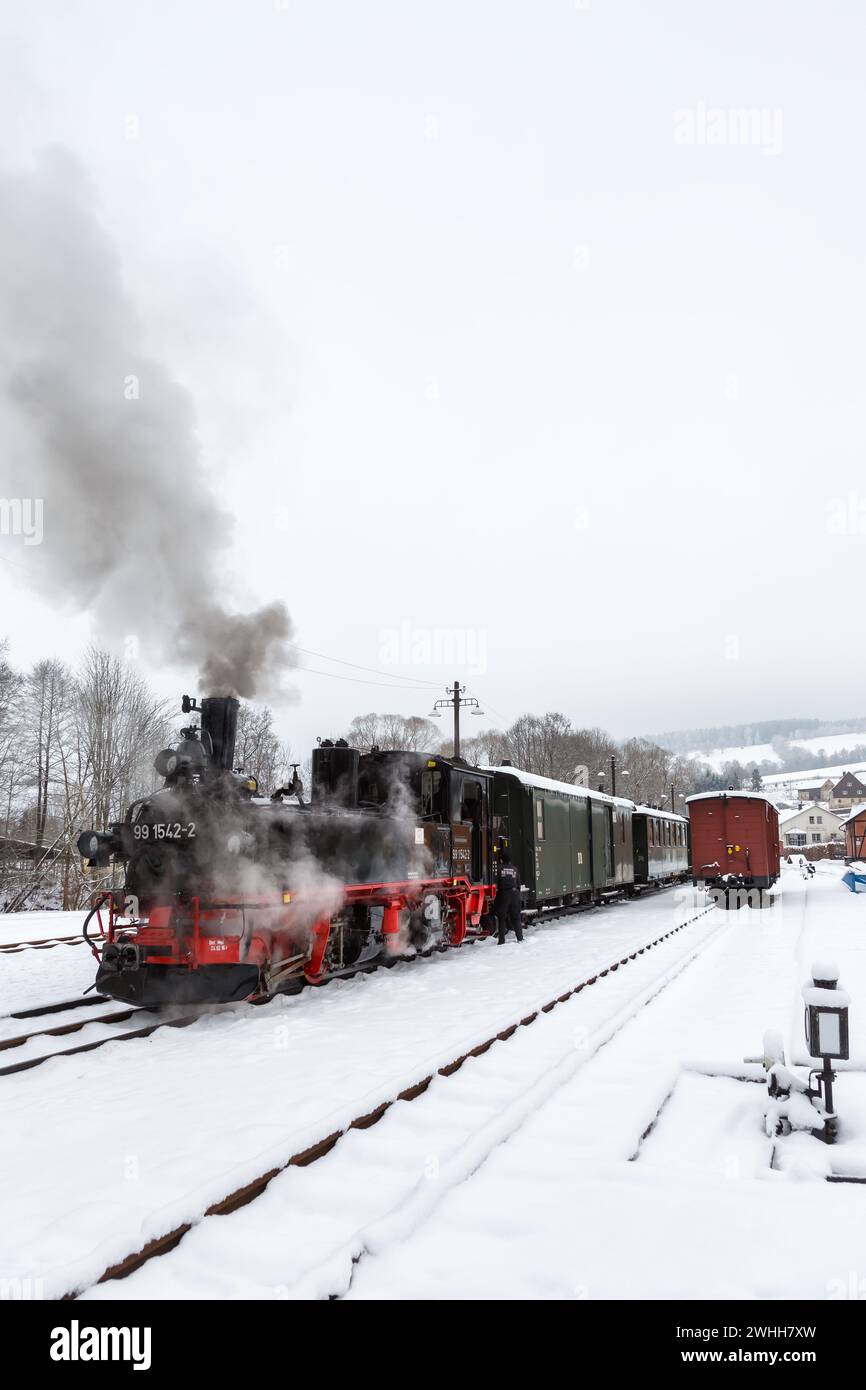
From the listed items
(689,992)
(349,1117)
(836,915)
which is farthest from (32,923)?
(836,915)

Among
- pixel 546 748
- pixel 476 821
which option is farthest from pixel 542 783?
pixel 546 748

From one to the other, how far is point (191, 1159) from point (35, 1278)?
122 centimetres

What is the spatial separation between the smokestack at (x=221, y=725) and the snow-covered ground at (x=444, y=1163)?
8.47 feet

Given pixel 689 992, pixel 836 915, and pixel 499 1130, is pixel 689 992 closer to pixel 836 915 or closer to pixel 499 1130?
pixel 499 1130

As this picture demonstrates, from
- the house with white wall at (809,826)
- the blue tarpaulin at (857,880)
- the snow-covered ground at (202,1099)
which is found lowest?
the house with white wall at (809,826)

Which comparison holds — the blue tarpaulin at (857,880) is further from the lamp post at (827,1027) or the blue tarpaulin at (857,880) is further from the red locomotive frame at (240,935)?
the lamp post at (827,1027)

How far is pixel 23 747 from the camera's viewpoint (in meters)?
35.1

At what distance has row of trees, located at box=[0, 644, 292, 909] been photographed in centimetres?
2872

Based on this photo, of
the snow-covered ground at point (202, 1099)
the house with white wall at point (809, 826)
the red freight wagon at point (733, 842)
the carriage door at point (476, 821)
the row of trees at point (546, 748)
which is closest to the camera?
the snow-covered ground at point (202, 1099)

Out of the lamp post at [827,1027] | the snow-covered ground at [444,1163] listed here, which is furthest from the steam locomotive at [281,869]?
the lamp post at [827,1027]

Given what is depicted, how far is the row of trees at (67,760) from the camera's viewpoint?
94.2 feet

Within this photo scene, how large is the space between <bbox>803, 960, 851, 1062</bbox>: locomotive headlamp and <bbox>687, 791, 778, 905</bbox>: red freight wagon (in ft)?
57.3

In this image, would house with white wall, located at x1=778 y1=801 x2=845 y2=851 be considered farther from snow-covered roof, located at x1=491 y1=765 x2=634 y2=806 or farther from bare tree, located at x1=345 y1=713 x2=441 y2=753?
snow-covered roof, located at x1=491 y1=765 x2=634 y2=806

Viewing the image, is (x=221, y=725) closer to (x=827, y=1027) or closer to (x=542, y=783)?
(x=827, y=1027)
